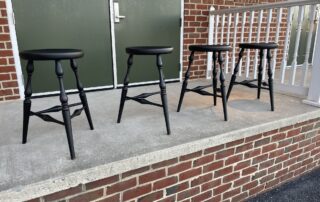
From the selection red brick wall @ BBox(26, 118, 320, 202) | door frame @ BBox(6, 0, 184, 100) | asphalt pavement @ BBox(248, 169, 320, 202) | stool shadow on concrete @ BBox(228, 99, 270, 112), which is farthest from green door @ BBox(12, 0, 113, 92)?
asphalt pavement @ BBox(248, 169, 320, 202)

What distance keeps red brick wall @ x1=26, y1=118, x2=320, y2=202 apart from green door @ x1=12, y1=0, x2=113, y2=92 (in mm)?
1704

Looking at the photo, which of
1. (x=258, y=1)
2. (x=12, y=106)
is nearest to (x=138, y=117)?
(x=12, y=106)

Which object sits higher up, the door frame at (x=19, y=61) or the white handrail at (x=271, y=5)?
the white handrail at (x=271, y=5)

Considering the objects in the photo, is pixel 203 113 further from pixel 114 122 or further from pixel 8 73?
pixel 8 73

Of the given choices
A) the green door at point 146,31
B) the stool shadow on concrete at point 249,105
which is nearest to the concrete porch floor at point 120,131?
the stool shadow on concrete at point 249,105

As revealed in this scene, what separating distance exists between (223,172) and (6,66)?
2.31m

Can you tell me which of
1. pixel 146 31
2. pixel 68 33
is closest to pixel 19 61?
pixel 68 33

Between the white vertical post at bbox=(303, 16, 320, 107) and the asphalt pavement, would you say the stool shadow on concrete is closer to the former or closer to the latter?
the white vertical post at bbox=(303, 16, 320, 107)

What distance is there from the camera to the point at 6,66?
2486mm

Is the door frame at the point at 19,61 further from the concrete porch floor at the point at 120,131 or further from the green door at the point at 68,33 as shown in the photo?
the concrete porch floor at the point at 120,131

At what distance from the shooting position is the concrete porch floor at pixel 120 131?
1370mm

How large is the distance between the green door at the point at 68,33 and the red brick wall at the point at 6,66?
10 cm

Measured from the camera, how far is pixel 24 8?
2438mm

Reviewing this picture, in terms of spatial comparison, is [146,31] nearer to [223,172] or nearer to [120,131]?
[120,131]
